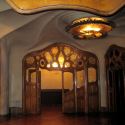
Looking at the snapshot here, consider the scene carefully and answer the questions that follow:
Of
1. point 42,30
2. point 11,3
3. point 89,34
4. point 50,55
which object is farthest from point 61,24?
point 11,3

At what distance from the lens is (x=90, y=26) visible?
7270mm

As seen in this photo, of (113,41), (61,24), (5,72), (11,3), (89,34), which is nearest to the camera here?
(11,3)

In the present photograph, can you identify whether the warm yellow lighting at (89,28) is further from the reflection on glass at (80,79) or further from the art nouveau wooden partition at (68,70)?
the reflection on glass at (80,79)

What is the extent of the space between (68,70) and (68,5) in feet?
31.0

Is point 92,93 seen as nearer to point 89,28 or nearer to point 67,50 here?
point 67,50

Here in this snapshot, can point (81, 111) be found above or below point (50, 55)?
below

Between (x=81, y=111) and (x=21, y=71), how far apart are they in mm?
3351

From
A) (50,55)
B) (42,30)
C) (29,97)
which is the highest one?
(42,30)

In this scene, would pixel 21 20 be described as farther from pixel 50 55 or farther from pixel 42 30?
pixel 50 55

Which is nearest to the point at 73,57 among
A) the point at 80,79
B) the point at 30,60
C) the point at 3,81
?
the point at 80,79

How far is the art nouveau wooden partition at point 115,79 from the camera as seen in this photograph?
11.1 m

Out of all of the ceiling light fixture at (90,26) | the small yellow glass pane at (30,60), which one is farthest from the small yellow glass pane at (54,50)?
the ceiling light fixture at (90,26)

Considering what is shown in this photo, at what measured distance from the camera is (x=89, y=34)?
26.2 feet

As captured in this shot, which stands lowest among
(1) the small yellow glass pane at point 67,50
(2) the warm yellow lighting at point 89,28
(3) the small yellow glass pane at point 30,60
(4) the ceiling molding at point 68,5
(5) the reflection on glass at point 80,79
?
(5) the reflection on glass at point 80,79
